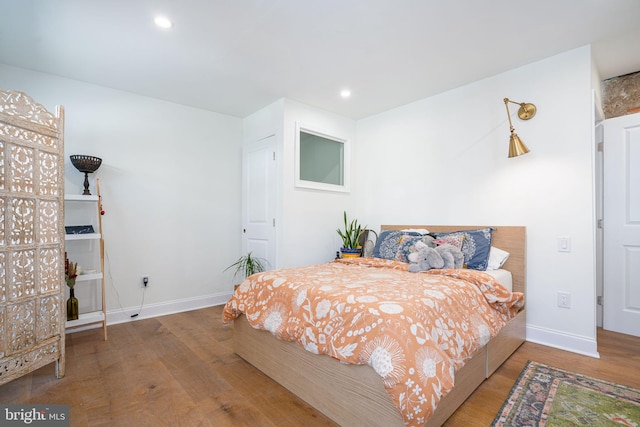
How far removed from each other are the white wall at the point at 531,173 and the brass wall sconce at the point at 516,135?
0.06 metres

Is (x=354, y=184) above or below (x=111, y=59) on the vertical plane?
below

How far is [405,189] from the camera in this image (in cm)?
370

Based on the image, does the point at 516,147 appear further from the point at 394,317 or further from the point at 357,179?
the point at 394,317

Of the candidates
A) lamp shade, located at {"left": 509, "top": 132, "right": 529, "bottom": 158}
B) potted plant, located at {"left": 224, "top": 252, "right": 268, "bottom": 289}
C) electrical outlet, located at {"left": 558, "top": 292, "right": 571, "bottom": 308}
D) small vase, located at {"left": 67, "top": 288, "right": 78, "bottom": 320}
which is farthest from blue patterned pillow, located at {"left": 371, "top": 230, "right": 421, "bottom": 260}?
small vase, located at {"left": 67, "top": 288, "right": 78, "bottom": 320}

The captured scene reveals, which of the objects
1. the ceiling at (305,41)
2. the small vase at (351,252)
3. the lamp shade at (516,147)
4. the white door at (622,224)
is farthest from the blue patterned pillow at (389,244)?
the white door at (622,224)

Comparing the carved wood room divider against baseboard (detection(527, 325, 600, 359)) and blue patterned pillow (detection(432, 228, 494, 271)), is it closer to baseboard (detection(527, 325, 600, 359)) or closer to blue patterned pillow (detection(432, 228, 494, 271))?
blue patterned pillow (detection(432, 228, 494, 271))

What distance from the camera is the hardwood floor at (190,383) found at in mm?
1687

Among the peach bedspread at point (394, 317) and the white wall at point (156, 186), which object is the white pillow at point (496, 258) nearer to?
the peach bedspread at point (394, 317)

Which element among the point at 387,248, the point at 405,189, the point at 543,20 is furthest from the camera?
the point at 405,189

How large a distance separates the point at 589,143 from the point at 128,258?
4471mm

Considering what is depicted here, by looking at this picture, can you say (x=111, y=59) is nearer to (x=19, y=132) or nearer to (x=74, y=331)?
(x=19, y=132)

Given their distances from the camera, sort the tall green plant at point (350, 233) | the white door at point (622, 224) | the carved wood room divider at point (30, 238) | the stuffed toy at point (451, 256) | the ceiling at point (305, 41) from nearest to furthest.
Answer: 1. the carved wood room divider at point (30, 238)
2. the ceiling at point (305, 41)
3. the stuffed toy at point (451, 256)
4. the white door at point (622, 224)
5. the tall green plant at point (350, 233)

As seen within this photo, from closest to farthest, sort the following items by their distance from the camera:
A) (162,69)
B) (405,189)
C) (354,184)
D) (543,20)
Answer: (543,20)
(162,69)
(405,189)
(354,184)

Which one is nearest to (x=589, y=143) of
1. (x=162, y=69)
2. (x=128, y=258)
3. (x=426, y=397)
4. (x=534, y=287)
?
(x=534, y=287)
